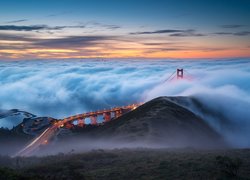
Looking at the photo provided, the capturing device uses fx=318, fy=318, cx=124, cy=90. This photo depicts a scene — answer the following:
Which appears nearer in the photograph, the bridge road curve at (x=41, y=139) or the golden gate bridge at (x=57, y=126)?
the bridge road curve at (x=41, y=139)

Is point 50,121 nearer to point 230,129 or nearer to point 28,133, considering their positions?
point 28,133

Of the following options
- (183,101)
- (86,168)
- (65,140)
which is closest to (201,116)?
(183,101)

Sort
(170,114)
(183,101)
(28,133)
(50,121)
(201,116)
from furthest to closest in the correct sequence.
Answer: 1. (50,121)
2. (28,133)
3. (183,101)
4. (201,116)
5. (170,114)

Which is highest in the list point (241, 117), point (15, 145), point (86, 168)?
point (86, 168)

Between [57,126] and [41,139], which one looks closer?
[41,139]

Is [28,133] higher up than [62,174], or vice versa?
[62,174]

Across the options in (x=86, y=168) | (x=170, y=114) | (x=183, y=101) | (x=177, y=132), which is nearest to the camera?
(x=86, y=168)

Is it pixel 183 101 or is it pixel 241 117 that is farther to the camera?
pixel 241 117

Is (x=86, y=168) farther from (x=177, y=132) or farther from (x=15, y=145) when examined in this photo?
(x=15, y=145)

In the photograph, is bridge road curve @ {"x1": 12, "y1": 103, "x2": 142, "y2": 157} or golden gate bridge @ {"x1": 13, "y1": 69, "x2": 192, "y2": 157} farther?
golden gate bridge @ {"x1": 13, "y1": 69, "x2": 192, "y2": 157}
